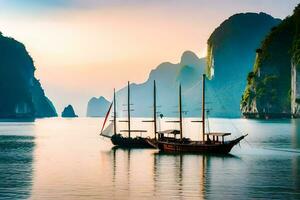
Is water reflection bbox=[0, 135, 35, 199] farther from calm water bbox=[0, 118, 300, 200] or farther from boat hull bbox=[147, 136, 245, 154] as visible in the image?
boat hull bbox=[147, 136, 245, 154]

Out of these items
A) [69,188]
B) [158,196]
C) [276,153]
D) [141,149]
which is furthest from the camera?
[141,149]

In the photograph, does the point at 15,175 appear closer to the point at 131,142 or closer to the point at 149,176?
the point at 149,176

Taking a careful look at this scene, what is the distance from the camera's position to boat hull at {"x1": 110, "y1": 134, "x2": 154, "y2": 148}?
85812 millimetres

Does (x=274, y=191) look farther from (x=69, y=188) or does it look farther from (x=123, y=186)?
(x=69, y=188)

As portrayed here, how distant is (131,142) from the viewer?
8712cm

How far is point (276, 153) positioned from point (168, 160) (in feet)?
68.0

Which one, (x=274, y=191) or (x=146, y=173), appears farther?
(x=146, y=173)

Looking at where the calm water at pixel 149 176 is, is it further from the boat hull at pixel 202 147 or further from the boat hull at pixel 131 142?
the boat hull at pixel 131 142

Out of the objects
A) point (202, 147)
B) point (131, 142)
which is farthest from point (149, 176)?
point (131, 142)

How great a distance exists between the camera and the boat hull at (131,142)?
8581cm

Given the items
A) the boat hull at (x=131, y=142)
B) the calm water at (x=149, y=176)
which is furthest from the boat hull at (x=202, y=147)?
the boat hull at (x=131, y=142)

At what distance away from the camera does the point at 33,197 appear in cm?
3972

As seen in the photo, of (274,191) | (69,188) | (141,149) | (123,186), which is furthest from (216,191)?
(141,149)

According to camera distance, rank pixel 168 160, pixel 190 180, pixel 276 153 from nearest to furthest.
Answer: pixel 190 180 → pixel 168 160 → pixel 276 153
